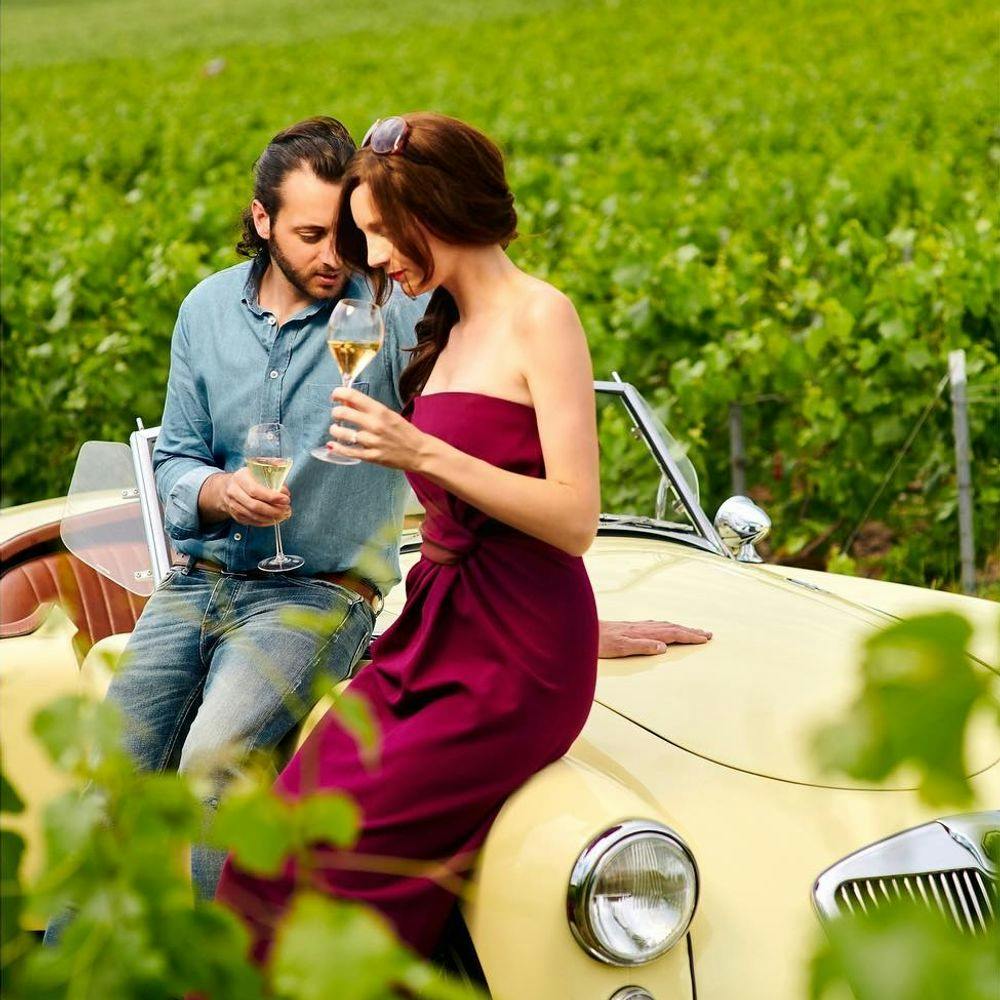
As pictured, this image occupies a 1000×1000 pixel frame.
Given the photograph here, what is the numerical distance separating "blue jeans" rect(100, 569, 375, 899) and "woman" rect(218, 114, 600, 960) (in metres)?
0.24

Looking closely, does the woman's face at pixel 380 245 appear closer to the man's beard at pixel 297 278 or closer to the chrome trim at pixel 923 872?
the man's beard at pixel 297 278

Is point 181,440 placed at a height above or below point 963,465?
above

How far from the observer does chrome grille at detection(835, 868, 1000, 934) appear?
2.79 meters

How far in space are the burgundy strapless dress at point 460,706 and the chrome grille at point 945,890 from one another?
1.94 ft

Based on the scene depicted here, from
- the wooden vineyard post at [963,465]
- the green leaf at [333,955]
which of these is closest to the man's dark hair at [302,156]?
the green leaf at [333,955]

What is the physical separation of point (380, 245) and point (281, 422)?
715 millimetres

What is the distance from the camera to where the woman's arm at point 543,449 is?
2.54 metres

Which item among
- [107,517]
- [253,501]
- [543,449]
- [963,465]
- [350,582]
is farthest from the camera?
[963,465]

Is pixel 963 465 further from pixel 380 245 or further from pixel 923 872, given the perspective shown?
pixel 380 245

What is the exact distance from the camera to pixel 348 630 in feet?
10.7

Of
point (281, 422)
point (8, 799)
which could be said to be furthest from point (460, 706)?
point (8, 799)

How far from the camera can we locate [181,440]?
11.4ft

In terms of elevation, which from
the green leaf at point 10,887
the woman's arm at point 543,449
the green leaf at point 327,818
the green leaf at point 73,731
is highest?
the green leaf at point 73,731

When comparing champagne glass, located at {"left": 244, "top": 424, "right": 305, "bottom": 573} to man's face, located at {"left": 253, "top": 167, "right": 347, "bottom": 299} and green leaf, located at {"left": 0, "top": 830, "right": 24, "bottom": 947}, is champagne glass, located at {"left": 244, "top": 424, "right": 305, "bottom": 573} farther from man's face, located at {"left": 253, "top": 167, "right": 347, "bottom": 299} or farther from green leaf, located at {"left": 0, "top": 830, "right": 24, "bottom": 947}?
green leaf, located at {"left": 0, "top": 830, "right": 24, "bottom": 947}
